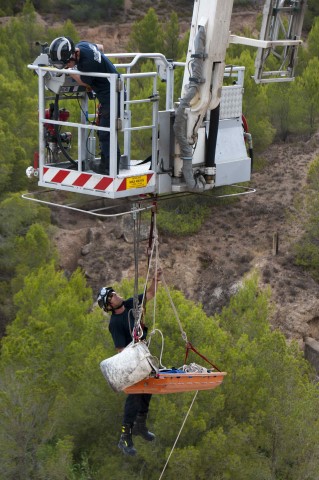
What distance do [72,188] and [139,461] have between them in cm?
1063

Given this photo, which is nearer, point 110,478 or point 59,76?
point 59,76

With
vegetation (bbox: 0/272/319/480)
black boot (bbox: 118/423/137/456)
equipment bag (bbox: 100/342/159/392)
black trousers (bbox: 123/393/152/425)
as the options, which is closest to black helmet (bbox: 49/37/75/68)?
equipment bag (bbox: 100/342/159/392)

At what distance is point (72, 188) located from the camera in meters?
12.2

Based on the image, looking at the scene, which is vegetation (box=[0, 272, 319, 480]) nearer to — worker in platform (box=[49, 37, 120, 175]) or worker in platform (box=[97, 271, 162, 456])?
worker in platform (box=[97, 271, 162, 456])

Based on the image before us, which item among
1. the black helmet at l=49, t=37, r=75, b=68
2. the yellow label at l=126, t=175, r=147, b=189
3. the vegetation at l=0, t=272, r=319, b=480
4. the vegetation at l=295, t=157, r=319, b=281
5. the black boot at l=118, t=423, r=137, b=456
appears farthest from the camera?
the vegetation at l=295, t=157, r=319, b=281

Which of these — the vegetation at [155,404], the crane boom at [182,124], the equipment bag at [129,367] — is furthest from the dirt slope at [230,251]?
the equipment bag at [129,367]

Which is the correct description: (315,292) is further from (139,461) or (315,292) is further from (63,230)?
(139,461)

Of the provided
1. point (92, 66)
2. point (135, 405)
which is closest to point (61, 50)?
point (92, 66)

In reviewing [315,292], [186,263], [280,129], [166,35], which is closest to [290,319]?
[315,292]

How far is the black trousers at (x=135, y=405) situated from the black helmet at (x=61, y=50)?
13.7ft

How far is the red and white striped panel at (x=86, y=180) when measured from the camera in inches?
465

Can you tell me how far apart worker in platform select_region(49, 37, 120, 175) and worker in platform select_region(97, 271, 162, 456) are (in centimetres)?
155

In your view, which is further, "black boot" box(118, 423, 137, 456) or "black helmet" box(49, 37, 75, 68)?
"black boot" box(118, 423, 137, 456)

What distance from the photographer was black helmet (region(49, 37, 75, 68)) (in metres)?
11.6
